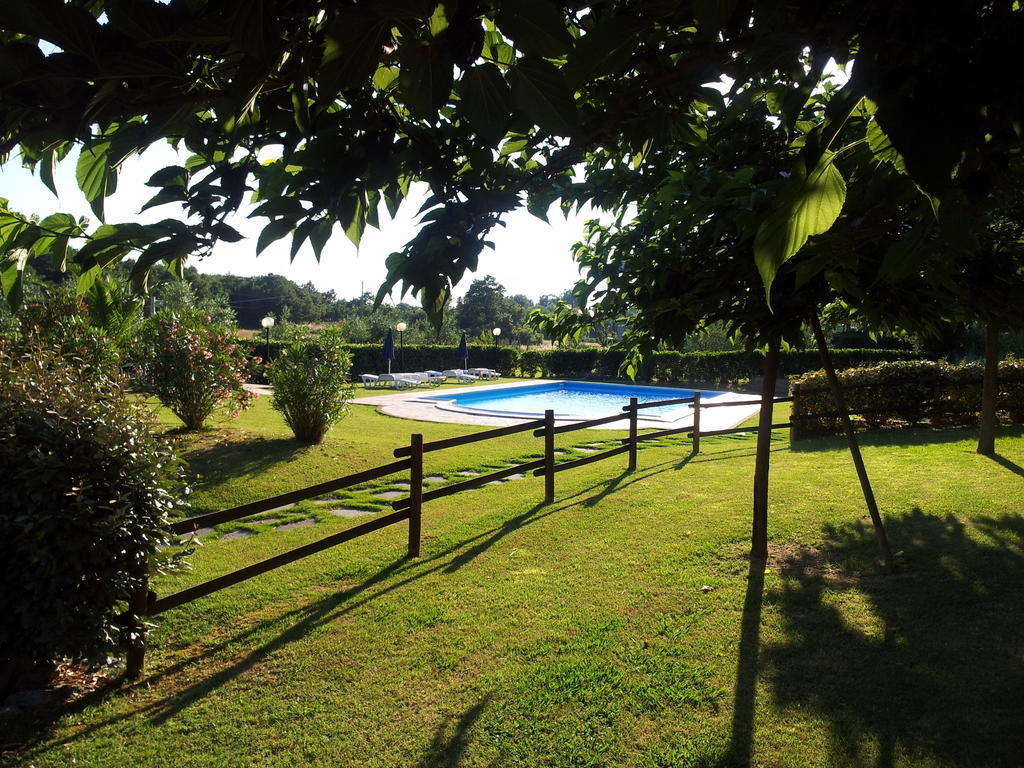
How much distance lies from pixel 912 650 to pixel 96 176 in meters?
4.27

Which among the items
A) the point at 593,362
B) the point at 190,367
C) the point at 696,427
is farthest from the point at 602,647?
the point at 593,362

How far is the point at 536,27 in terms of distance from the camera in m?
0.71

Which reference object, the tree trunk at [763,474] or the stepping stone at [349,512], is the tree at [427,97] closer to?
the tree trunk at [763,474]

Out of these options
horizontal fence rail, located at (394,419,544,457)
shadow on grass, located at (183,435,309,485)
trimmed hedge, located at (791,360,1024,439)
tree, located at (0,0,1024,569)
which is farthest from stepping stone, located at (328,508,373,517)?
trimmed hedge, located at (791,360,1024,439)

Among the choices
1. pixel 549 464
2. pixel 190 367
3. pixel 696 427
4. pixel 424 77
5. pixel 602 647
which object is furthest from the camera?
pixel 696 427

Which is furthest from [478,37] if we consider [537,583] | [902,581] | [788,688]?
[902,581]

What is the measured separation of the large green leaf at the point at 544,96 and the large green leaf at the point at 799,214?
0.30 meters

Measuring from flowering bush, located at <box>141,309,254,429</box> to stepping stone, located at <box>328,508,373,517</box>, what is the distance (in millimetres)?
4136

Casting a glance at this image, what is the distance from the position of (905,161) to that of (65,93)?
3.77 feet

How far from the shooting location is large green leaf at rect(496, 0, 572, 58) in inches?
A: 27.4

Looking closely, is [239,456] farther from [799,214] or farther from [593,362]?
[593,362]

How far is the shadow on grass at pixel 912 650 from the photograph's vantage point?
8.93 feet

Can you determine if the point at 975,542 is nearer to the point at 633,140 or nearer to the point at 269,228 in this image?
the point at 633,140

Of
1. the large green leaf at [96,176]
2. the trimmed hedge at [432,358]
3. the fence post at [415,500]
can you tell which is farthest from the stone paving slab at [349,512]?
the trimmed hedge at [432,358]
